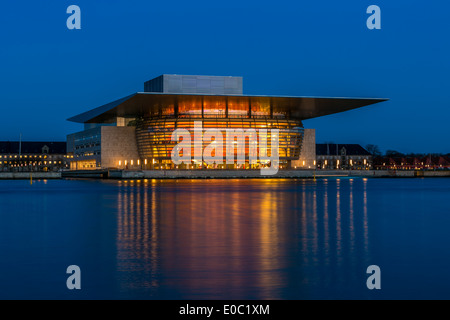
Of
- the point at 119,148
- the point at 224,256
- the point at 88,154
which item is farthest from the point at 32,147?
the point at 224,256

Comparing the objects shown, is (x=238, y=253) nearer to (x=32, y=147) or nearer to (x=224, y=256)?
(x=224, y=256)

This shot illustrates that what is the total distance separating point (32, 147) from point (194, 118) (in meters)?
84.2

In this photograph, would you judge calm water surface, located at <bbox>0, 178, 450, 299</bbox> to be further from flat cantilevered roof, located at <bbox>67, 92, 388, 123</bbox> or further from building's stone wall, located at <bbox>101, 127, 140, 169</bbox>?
building's stone wall, located at <bbox>101, 127, 140, 169</bbox>

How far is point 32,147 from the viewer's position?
164 m

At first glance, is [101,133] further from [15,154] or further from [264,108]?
[15,154]

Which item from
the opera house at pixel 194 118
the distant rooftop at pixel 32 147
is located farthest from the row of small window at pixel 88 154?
the distant rooftop at pixel 32 147

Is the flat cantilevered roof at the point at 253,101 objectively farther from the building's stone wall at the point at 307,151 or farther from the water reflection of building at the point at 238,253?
the water reflection of building at the point at 238,253

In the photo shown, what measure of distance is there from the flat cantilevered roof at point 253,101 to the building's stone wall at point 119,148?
256 inches

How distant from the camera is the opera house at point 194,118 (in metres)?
88.4

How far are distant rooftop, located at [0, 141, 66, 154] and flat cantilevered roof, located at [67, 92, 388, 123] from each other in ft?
227

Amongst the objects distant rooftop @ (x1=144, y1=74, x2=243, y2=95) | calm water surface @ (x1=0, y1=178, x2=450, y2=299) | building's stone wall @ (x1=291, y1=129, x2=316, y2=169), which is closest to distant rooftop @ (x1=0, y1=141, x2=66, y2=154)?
distant rooftop @ (x1=144, y1=74, x2=243, y2=95)

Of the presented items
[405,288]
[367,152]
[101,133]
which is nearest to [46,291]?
[405,288]

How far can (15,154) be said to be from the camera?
523 feet
